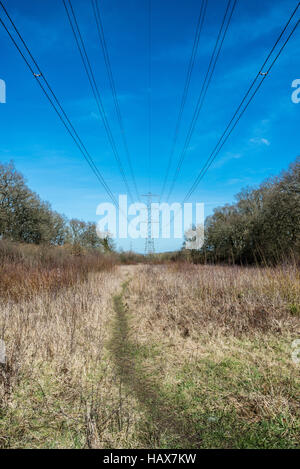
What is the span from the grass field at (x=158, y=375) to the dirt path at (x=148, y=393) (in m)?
0.02

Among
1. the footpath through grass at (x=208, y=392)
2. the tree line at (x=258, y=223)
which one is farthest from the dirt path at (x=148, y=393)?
the tree line at (x=258, y=223)

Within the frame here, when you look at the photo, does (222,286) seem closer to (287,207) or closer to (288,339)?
(288,339)

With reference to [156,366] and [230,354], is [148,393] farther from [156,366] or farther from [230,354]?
[230,354]

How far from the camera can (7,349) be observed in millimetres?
3713

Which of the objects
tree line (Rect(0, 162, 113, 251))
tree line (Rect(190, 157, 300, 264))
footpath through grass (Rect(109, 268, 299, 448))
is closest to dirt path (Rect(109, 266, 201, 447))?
footpath through grass (Rect(109, 268, 299, 448))

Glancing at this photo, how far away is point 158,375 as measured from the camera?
3.93 m

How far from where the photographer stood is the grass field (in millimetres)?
2525

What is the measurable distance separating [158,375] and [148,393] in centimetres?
50

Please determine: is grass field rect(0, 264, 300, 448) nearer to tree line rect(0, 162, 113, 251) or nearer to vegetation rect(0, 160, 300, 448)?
vegetation rect(0, 160, 300, 448)

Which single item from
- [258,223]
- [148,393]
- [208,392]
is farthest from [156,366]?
[258,223]

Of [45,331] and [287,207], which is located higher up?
[287,207]

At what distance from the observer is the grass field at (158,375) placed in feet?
8.29

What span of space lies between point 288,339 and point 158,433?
330 cm
